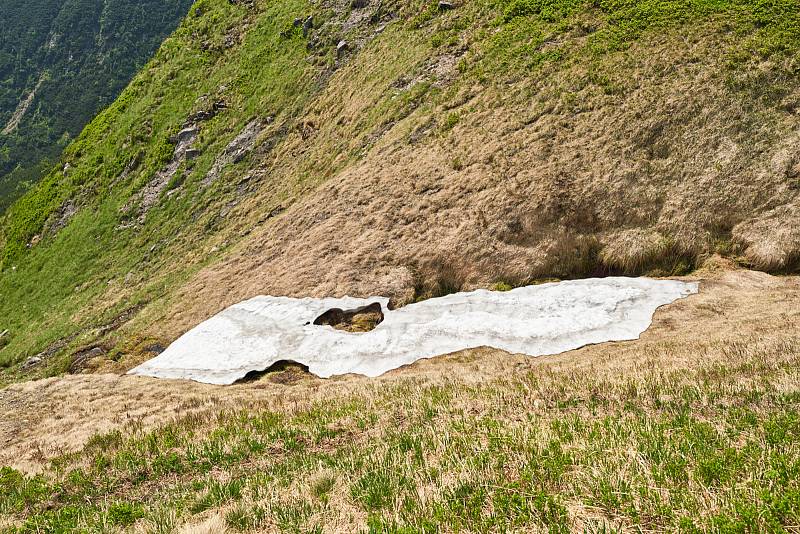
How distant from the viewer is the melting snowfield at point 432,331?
18.0m

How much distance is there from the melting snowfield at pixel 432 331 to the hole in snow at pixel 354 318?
0.71 ft

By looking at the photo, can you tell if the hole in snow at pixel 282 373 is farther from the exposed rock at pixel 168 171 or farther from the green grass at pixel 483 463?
the exposed rock at pixel 168 171

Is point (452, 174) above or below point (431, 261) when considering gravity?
above

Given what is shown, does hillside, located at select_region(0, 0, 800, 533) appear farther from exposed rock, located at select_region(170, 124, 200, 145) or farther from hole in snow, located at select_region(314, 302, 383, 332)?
hole in snow, located at select_region(314, 302, 383, 332)

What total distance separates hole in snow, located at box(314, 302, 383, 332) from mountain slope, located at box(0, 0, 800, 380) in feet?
4.63

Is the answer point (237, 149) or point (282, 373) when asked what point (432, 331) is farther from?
point (237, 149)

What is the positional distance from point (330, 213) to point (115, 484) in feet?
75.3

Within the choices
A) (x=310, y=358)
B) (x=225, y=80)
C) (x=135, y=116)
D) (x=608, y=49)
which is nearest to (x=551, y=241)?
(x=310, y=358)

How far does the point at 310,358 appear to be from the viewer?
764 inches

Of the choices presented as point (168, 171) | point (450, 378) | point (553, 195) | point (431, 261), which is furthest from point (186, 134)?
point (450, 378)

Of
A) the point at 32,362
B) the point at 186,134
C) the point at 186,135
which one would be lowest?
the point at 32,362

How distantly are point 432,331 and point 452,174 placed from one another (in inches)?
480

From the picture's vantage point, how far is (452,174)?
92.5 ft

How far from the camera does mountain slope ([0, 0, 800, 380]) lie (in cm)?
2314
